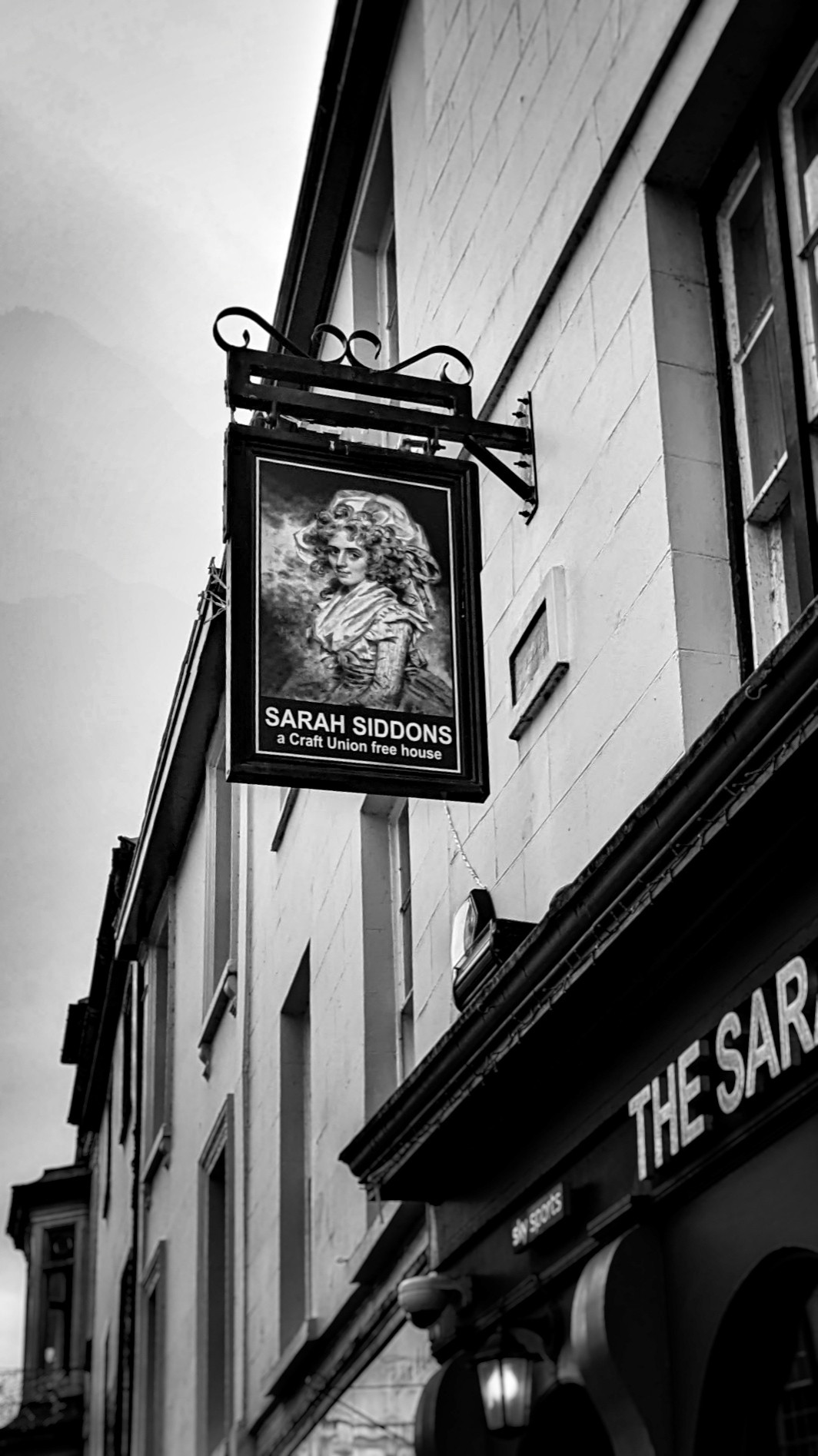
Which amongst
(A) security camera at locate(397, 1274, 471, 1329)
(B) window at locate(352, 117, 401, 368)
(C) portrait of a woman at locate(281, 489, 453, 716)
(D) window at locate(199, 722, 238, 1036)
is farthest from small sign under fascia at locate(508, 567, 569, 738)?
(D) window at locate(199, 722, 238, 1036)

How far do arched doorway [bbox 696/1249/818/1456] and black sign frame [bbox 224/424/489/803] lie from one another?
2.87 m

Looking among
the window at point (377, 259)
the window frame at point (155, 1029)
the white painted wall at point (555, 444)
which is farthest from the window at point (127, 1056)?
the window at point (377, 259)

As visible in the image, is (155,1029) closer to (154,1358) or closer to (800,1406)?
(154,1358)

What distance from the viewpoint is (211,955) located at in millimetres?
20609

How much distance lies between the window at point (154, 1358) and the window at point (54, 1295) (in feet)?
46.2

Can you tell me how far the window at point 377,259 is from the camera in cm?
1505

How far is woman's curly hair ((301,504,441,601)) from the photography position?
949 cm

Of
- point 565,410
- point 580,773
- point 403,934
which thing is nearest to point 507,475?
point 565,410

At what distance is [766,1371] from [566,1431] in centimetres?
199

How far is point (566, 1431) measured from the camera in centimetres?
880

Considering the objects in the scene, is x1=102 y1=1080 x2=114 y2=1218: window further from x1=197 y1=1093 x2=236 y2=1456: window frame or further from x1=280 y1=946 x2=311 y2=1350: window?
x1=280 y1=946 x2=311 y2=1350: window

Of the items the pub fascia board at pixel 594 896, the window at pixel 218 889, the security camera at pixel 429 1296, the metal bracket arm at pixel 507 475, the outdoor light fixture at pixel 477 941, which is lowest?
the security camera at pixel 429 1296

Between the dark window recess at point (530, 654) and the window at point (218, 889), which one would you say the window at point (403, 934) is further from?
the window at point (218, 889)

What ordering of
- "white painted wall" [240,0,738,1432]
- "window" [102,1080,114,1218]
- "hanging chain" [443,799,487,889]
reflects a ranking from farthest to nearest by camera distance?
"window" [102,1080,114,1218], "hanging chain" [443,799,487,889], "white painted wall" [240,0,738,1432]
